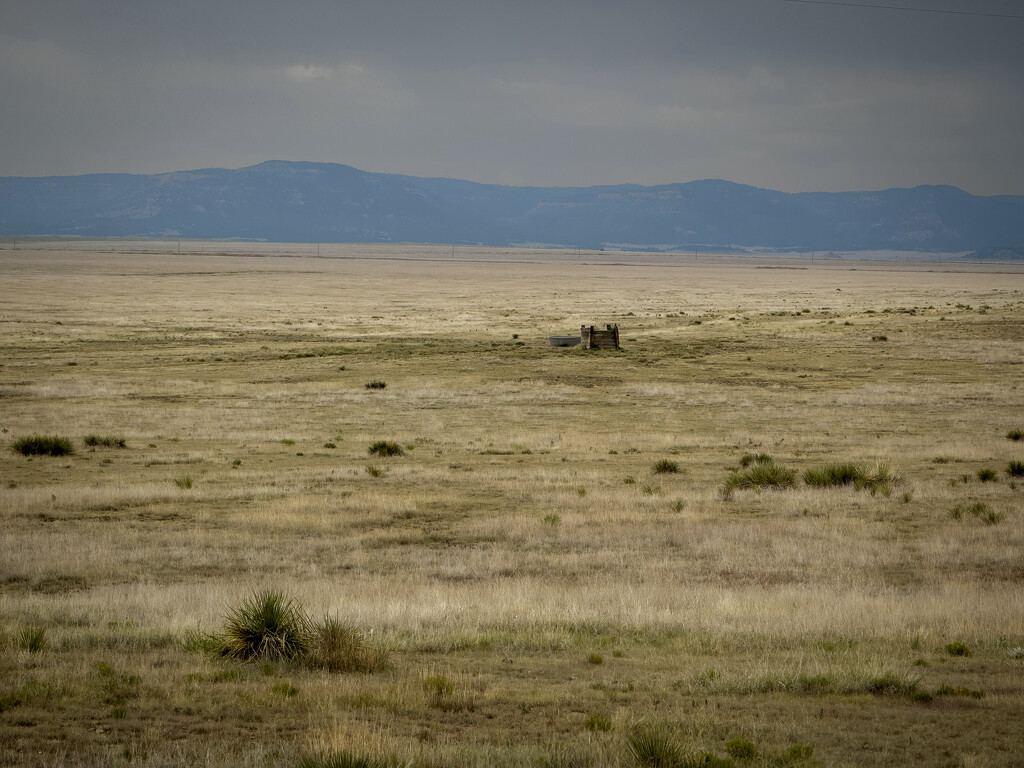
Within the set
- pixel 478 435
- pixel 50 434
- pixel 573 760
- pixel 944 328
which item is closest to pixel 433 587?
pixel 573 760

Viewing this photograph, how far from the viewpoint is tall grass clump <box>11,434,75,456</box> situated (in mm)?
26906

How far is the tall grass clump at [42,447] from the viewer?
26.9m

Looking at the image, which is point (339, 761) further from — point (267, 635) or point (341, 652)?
point (267, 635)

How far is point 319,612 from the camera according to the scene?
12.5m

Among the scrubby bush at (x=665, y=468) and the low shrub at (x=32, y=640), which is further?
the scrubby bush at (x=665, y=468)

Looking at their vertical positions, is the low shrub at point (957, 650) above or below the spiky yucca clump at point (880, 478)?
above

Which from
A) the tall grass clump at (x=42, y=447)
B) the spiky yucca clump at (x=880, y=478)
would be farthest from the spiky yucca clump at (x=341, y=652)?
the tall grass clump at (x=42, y=447)

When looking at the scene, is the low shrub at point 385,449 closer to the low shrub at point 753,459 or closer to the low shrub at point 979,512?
the low shrub at point 753,459

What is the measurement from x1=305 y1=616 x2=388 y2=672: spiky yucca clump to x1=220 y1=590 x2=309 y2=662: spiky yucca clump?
169 mm

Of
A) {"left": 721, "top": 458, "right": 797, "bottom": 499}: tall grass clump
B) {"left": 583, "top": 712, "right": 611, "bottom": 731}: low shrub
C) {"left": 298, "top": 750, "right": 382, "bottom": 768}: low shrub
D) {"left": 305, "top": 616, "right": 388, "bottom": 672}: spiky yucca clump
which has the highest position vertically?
{"left": 298, "top": 750, "right": 382, "bottom": 768}: low shrub

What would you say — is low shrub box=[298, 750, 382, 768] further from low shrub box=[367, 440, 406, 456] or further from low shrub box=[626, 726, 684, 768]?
low shrub box=[367, 440, 406, 456]

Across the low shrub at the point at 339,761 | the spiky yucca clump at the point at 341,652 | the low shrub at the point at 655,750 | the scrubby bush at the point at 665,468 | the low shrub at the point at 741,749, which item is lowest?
the scrubby bush at the point at 665,468

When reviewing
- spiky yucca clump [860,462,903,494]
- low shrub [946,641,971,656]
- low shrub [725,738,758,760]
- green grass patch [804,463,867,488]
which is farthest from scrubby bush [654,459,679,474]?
low shrub [725,738,758,760]

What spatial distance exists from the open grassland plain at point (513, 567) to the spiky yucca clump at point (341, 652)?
0.11 ft
